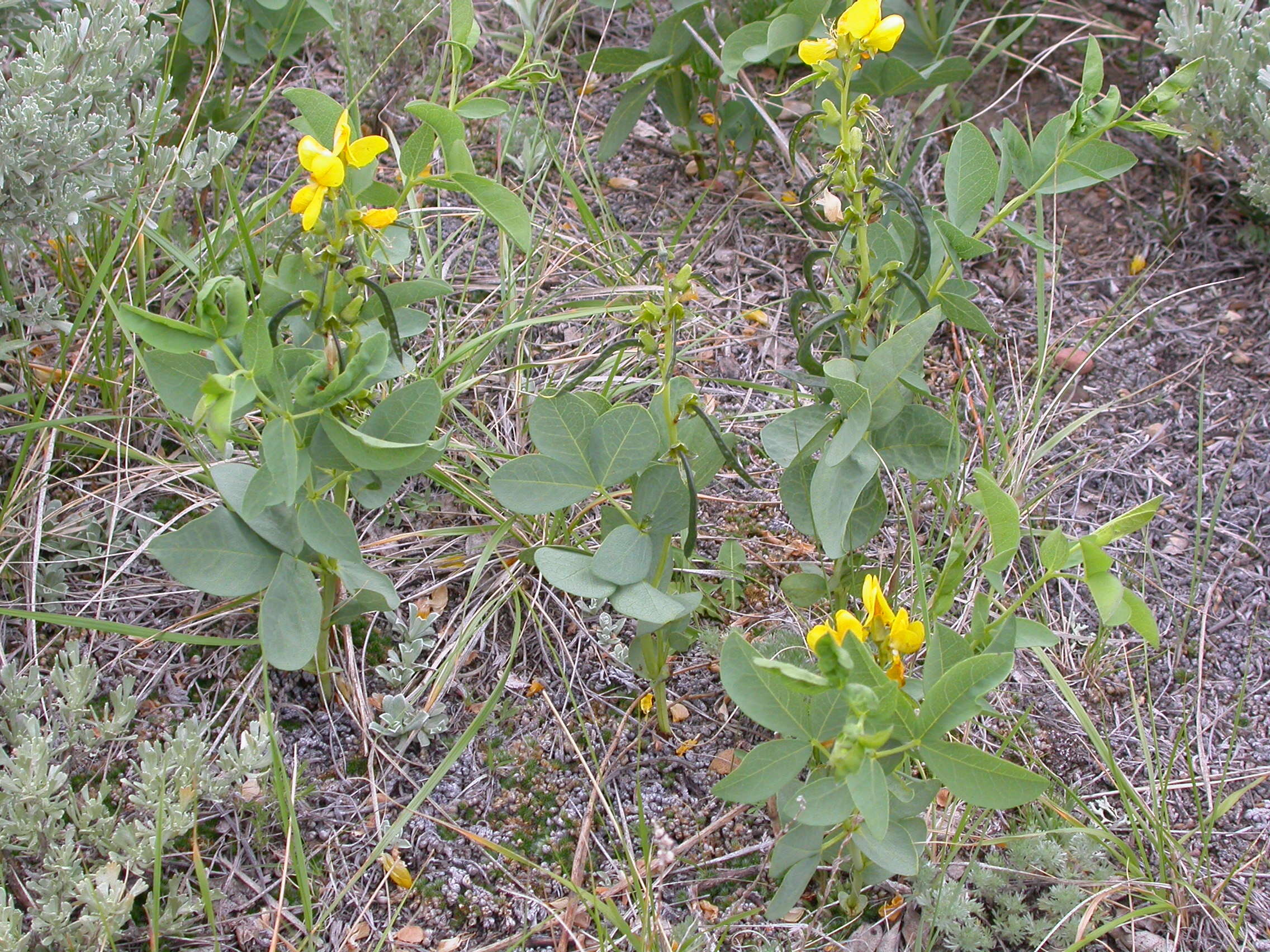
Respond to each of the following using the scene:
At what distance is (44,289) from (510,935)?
4.95 feet

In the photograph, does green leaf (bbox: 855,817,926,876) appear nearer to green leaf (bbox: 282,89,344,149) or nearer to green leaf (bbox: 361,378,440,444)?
green leaf (bbox: 361,378,440,444)

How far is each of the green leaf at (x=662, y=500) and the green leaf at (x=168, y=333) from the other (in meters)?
0.60

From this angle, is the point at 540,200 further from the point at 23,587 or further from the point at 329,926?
the point at 329,926

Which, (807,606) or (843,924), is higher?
(807,606)

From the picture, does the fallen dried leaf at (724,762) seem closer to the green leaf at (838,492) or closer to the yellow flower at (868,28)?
the green leaf at (838,492)

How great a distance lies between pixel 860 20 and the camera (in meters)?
1.49

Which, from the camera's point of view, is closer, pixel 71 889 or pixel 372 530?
pixel 71 889

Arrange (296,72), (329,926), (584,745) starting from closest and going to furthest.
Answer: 1. (329,926)
2. (584,745)
3. (296,72)

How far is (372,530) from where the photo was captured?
6.96 feet

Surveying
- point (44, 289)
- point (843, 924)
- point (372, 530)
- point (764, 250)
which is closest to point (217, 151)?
point (44, 289)

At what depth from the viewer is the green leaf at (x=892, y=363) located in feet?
4.76

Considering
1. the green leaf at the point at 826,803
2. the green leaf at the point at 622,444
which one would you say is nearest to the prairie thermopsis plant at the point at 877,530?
the green leaf at the point at 826,803

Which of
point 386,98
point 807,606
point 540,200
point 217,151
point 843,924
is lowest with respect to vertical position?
point 843,924

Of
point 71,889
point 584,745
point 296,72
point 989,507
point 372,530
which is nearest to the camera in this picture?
point 989,507
